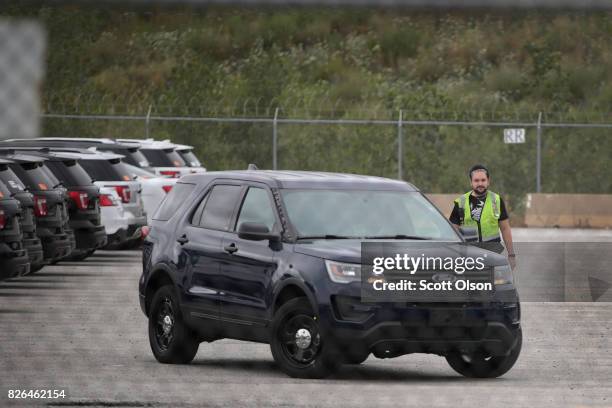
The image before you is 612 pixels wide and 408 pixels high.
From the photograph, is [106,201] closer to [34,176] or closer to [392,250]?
[34,176]

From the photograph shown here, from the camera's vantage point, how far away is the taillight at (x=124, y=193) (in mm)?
26562

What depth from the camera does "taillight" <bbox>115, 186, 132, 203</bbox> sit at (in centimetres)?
2656

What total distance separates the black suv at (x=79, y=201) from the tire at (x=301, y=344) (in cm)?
1210

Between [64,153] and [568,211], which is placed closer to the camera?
[64,153]

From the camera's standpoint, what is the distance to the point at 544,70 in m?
54.7

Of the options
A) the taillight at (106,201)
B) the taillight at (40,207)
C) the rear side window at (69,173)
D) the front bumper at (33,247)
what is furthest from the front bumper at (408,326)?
the taillight at (106,201)

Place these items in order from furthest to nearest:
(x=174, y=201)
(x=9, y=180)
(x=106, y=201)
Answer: (x=106, y=201)
(x=9, y=180)
(x=174, y=201)

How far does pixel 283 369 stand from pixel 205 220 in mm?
1730

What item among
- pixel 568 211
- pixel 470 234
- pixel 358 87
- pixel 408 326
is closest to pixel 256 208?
pixel 470 234

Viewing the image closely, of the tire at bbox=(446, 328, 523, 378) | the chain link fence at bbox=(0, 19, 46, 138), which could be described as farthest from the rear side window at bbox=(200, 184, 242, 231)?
the chain link fence at bbox=(0, 19, 46, 138)

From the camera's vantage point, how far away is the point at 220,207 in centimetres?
1259

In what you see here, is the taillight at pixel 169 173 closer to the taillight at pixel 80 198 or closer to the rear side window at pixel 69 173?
the rear side window at pixel 69 173

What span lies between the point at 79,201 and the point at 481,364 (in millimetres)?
12321

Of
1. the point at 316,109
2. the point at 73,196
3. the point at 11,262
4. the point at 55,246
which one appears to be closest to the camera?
the point at 11,262
